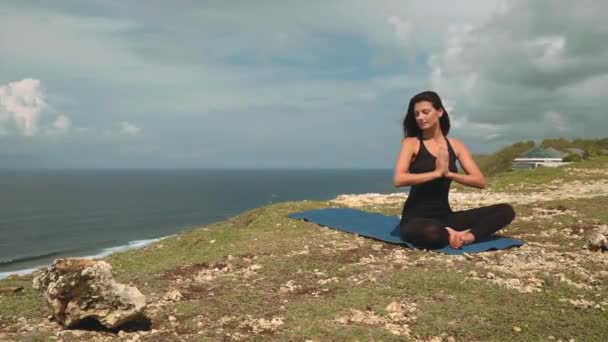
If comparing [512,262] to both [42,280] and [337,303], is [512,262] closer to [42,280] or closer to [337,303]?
[337,303]

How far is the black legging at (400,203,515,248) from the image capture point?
975cm

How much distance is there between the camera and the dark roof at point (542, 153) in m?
57.3

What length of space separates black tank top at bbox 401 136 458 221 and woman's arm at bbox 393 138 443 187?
0.20 m

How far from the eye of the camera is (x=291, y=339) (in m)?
5.63

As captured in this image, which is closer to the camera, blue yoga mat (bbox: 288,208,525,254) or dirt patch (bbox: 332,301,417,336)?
dirt patch (bbox: 332,301,417,336)

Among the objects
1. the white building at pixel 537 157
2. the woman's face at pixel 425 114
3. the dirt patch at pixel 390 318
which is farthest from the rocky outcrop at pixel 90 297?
the white building at pixel 537 157

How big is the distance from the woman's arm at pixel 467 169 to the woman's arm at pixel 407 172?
0.45 meters

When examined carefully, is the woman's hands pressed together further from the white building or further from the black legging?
the white building

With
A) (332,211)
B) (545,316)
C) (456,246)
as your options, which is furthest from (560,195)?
(545,316)

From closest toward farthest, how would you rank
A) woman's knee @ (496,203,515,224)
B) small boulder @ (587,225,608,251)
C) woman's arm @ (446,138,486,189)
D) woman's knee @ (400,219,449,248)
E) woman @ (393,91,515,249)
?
small boulder @ (587,225,608,251), woman's knee @ (400,219,449,248), woman @ (393,91,515,249), woman's arm @ (446,138,486,189), woman's knee @ (496,203,515,224)

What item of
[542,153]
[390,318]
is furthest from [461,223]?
[542,153]

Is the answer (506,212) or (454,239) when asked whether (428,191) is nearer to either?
(454,239)

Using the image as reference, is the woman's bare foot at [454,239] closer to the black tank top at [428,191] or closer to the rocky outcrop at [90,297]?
the black tank top at [428,191]

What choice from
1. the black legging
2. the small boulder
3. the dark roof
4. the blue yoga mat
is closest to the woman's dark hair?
the black legging
